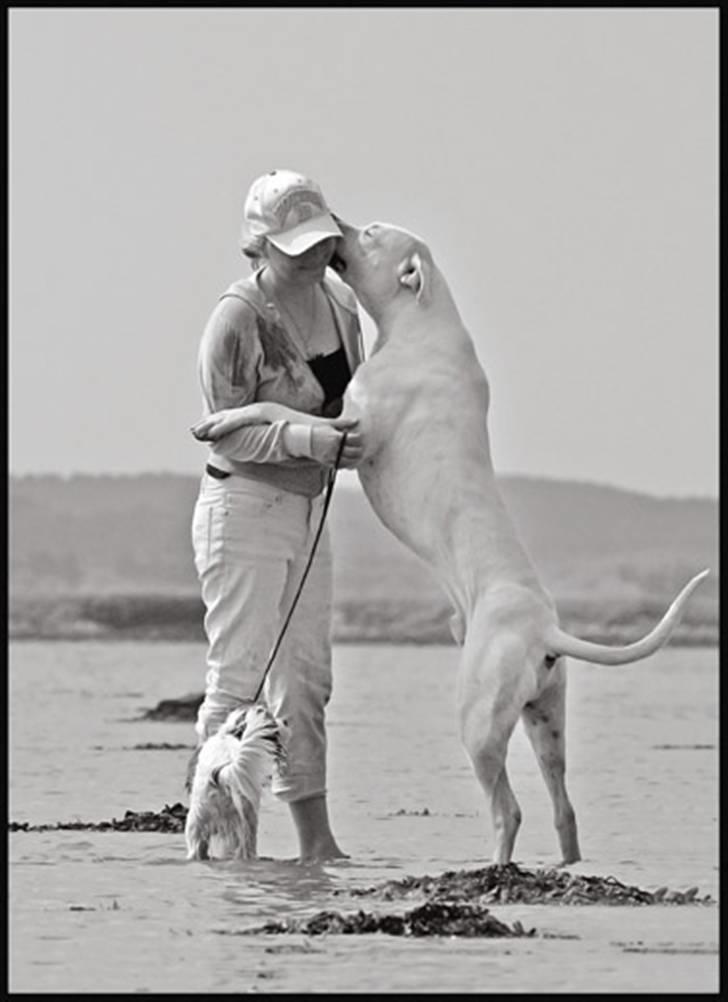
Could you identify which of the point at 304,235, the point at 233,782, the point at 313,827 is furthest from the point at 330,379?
the point at 313,827

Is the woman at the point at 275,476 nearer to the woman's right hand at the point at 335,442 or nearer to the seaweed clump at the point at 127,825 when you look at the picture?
the woman's right hand at the point at 335,442

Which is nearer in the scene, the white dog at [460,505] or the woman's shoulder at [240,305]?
the white dog at [460,505]

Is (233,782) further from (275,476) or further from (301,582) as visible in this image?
(275,476)

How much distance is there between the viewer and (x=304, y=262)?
8.88m

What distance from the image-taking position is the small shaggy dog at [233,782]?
877 centimetres

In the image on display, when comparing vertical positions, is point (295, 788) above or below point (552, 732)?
below

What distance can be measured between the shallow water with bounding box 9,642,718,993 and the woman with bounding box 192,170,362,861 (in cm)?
54

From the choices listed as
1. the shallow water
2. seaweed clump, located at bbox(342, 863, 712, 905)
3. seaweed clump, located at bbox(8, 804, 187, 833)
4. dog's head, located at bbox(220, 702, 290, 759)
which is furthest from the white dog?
seaweed clump, located at bbox(8, 804, 187, 833)

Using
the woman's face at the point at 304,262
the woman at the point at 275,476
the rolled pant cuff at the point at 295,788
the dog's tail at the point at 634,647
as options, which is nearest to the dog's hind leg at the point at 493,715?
the dog's tail at the point at 634,647

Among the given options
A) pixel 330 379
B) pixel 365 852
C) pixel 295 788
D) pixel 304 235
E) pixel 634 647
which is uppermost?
pixel 304 235

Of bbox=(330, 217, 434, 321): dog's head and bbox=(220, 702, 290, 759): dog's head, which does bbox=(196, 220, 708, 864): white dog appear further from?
bbox=(220, 702, 290, 759): dog's head

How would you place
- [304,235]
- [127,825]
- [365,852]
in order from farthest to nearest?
[127,825]
[365,852]
[304,235]

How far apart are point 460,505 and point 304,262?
1015 millimetres

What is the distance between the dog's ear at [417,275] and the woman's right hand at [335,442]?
1.53 ft
